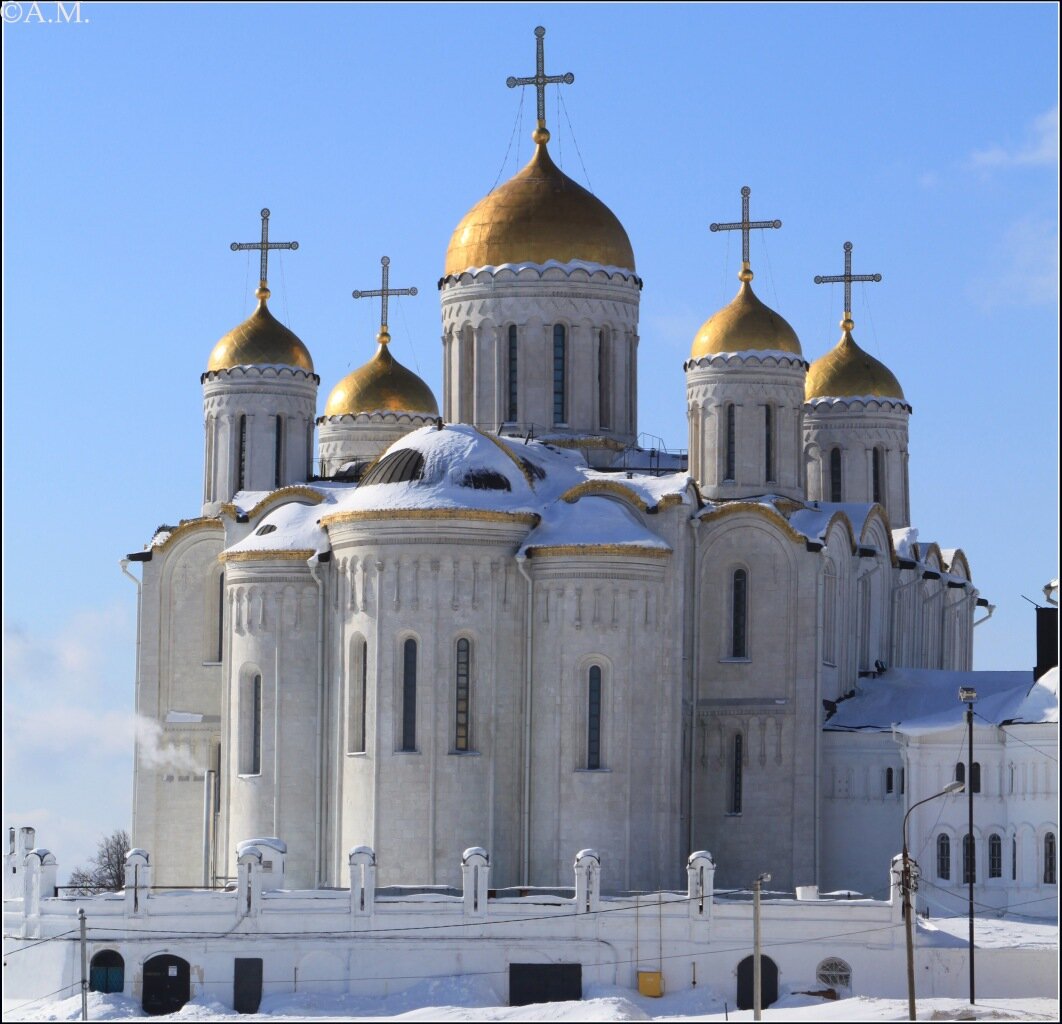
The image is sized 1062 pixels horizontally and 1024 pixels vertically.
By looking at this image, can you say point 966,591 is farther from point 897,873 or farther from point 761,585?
point 897,873

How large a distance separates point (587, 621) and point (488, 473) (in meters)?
3.04

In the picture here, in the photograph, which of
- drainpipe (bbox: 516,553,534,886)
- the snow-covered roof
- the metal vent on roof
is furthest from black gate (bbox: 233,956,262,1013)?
the snow-covered roof

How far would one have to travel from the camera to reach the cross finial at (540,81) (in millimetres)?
49656

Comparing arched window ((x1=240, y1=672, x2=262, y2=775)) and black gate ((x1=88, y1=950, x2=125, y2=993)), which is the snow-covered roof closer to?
arched window ((x1=240, y1=672, x2=262, y2=775))

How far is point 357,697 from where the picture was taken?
146ft

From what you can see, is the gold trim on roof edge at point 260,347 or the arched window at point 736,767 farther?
the gold trim on roof edge at point 260,347

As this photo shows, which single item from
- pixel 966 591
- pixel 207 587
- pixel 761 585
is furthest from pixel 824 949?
pixel 966 591

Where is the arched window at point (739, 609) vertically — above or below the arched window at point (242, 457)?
below

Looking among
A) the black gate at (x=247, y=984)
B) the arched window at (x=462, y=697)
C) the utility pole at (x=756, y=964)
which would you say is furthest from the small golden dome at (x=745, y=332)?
the black gate at (x=247, y=984)

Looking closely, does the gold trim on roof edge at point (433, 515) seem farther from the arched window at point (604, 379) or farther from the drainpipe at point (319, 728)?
the arched window at point (604, 379)

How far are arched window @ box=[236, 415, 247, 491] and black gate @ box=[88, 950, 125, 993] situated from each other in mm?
12317

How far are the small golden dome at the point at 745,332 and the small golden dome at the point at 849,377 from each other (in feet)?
22.8

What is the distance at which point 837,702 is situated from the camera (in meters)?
48.5

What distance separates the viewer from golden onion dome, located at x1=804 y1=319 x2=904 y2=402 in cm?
5703
